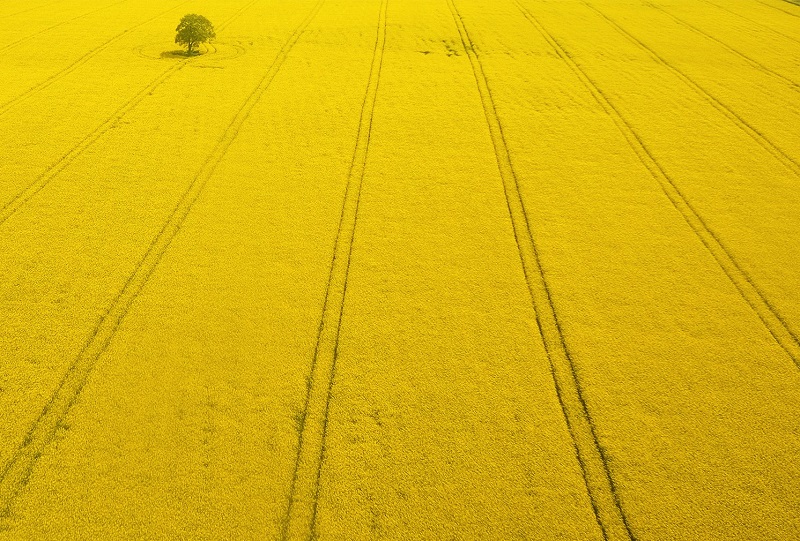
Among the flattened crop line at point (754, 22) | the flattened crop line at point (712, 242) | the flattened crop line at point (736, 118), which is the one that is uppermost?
the flattened crop line at point (754, 22)

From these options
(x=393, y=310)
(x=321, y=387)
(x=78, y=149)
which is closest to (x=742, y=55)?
(x=393, y=310)

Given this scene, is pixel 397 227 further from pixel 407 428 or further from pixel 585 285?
pixel 407 428

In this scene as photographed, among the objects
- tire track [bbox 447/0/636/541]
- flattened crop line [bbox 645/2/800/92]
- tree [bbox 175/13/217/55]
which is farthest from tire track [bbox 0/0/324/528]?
flattened crop line [bbox 645/2/800/92]

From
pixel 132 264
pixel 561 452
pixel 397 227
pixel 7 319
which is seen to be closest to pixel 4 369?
pixel 7 319

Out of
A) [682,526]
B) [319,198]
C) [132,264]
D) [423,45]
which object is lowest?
[682,526]

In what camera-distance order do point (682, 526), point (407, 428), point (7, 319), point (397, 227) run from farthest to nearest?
point (397, 227) < point (7, 319) < point (407, 428) < point (682, 526)

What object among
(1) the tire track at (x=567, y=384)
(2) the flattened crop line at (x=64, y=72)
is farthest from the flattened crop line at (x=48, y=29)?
(1) the tire track at (x=567, y=384)

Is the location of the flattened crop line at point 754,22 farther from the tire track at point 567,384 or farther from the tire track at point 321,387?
the tire track at point 321,387

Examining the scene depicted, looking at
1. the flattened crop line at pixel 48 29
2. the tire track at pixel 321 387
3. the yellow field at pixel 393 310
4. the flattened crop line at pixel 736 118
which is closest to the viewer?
the tire track at pixel 321 387
